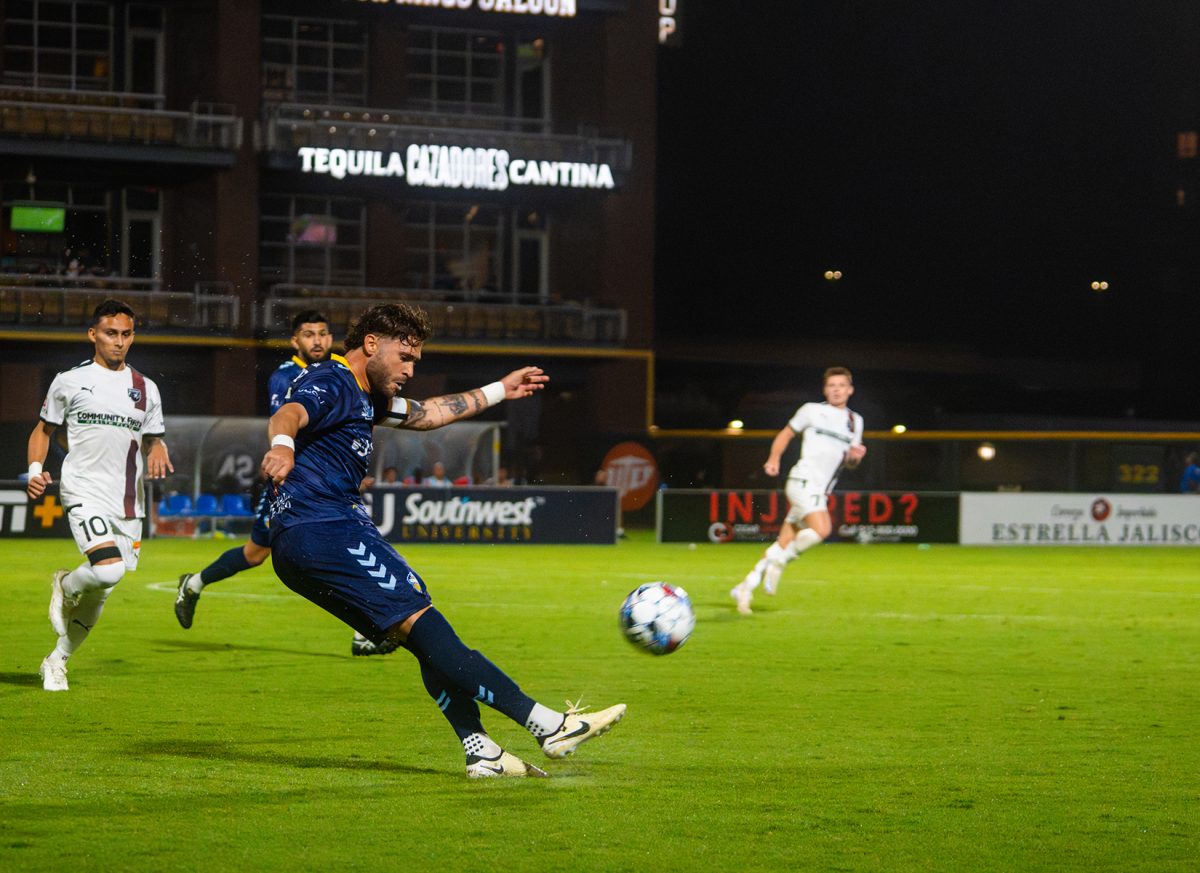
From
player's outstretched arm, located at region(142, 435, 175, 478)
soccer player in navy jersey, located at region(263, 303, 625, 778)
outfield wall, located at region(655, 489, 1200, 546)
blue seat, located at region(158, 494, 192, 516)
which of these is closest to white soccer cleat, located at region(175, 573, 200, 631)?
→ player's outstretched arm, located at region(142, 435, 175, 478)

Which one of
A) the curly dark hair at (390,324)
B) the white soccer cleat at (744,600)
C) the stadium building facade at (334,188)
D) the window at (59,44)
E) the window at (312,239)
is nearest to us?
the curly dark hair at (390,324)

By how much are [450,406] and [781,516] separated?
2489 cm

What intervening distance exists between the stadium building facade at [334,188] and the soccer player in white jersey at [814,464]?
2432cm

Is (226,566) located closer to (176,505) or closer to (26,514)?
(26,514)

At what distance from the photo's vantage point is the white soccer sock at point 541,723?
728 cm

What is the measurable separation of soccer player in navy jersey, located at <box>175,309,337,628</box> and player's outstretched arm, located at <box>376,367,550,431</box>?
3.31m

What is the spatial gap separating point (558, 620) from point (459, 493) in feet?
45.6

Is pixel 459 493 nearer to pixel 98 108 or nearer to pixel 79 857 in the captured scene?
pixel 98 108

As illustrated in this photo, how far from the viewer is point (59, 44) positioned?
4181 centimetres

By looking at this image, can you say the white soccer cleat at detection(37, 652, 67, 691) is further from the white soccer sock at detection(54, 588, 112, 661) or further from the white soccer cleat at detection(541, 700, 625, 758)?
the white soccer cleat at detection(541, 700, 625, 758)

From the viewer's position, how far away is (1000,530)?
3266cm

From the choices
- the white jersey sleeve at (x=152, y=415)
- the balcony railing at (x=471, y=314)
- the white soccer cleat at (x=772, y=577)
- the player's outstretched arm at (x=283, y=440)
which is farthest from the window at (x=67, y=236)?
the player's outstretched arm at (x=283, y=440)

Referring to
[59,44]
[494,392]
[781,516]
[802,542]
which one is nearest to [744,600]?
[802,542]

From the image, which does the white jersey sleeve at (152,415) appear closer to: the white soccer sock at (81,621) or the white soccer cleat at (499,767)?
the white soccer sock at (81,621)
